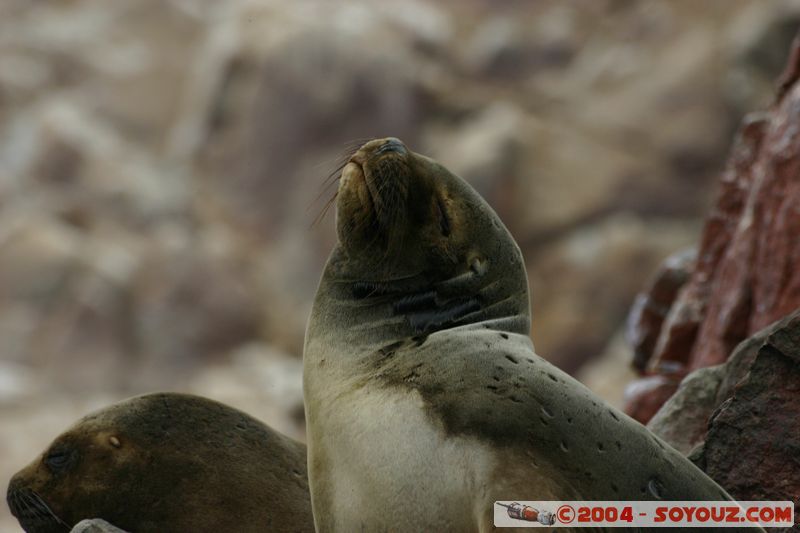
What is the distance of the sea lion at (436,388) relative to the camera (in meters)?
2.56

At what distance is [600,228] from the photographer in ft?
61.1

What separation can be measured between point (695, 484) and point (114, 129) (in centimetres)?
2205

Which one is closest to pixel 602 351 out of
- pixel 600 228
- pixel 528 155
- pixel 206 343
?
pixel 600 228

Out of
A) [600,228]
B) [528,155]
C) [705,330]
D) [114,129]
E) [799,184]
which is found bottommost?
[705,330]

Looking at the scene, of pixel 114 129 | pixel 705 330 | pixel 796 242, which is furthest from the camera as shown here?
pixel 114 129

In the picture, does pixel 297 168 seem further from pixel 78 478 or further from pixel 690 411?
pixel 78 478

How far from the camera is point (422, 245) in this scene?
3.09 meters

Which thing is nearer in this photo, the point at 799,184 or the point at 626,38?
the point at 799,184

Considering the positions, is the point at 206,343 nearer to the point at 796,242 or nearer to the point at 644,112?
the point at 644,112

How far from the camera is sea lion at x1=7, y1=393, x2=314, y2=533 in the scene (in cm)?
331

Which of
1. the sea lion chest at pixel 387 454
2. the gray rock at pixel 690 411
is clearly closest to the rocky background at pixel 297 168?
the gray rock at pixel 690 411

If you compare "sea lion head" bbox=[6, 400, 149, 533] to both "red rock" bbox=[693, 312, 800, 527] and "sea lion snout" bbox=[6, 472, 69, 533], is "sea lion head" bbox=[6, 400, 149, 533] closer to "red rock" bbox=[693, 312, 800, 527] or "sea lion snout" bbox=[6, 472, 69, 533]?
"sea lion snout" bbox=[6, 472, 69, 533]

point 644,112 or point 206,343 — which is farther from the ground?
point 644,112

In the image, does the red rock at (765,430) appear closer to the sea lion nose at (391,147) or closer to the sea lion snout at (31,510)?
the sea lion nose at (391,147)
